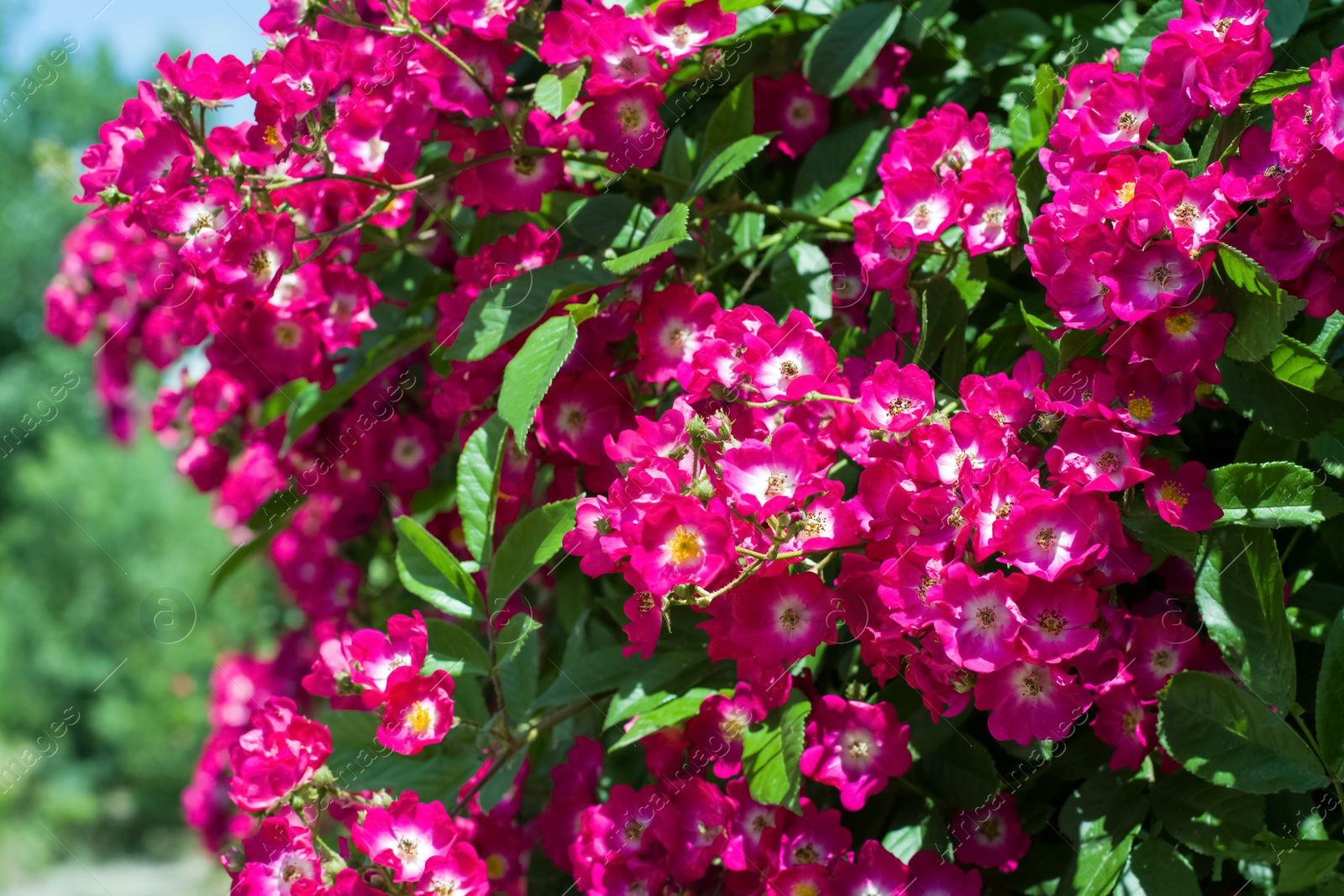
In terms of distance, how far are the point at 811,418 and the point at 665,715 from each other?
1.17 feet

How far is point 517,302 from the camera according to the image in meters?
1.27

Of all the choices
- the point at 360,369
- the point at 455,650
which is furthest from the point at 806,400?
the point at 360,369

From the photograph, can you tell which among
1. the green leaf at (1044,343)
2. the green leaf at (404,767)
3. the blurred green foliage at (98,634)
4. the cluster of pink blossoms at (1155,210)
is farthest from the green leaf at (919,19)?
the blurred green foliage at (98,634)

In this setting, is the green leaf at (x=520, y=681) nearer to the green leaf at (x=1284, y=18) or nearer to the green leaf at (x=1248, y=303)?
the green leaf at (x=1248, y=303)

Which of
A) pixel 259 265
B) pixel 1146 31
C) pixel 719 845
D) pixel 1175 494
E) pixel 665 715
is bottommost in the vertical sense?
pixel 719 845

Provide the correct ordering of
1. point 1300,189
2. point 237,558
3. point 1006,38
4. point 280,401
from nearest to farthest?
point 1300,189 < point 1006,38 < point 237,558 < point 280,401

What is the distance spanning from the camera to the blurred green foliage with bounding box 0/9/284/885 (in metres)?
8.08

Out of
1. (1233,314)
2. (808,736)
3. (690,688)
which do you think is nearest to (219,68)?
(690,688)

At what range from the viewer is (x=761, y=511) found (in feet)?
3.19

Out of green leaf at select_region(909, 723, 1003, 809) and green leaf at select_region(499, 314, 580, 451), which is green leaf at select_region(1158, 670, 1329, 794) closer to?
green leaf at select_region(909, 723, 1003, 809)

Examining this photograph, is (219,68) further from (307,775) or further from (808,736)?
(808,736)

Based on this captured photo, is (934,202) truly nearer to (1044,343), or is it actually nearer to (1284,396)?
(1044,343)

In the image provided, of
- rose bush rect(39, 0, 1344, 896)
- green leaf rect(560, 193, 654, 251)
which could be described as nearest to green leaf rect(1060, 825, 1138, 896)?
rose bush rect(39, 0, 1344, 896)

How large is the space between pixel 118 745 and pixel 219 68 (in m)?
9.16
